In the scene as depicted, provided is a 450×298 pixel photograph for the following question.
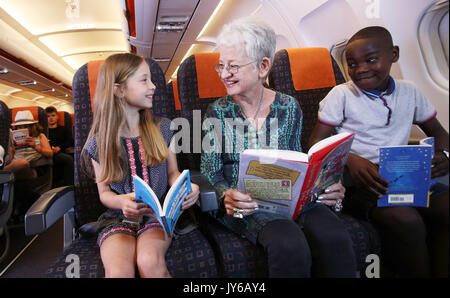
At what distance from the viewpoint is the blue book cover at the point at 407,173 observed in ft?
2.99

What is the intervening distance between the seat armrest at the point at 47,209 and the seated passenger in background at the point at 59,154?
7.57 ft

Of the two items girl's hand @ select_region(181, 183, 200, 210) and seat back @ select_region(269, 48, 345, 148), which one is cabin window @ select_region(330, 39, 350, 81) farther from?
girl's hand @ select_region(181, 183, 200, 210)

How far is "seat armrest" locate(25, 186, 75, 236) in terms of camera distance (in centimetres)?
91

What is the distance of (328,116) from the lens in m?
1.20

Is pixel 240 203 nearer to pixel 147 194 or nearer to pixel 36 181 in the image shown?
pixel 147 194

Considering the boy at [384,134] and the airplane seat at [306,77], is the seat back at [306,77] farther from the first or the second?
the boy at [384,134]

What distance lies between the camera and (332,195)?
1.05m

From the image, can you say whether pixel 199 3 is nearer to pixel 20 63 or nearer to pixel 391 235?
pixel 20 63

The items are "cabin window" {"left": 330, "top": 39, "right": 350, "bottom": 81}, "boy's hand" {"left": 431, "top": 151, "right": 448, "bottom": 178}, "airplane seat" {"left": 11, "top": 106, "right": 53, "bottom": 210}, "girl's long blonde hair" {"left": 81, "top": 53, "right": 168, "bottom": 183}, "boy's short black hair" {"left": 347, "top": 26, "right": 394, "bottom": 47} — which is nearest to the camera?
"boy's hand" {"left": 431, "top": 151, "right": 448, "bottom": 178}

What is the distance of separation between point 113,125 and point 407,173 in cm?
115

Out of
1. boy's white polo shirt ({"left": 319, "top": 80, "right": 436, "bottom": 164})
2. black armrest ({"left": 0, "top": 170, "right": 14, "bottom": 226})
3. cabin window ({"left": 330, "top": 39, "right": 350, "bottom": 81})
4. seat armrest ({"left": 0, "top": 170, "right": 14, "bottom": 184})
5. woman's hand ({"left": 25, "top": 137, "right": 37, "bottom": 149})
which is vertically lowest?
black armrest ({"left": 0, "top": 170, "right": 14, "bottom": 226})

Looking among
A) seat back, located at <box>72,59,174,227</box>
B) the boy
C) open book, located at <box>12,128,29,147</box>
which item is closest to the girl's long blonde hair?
seat back, located at <box>72,59,174,227</box>

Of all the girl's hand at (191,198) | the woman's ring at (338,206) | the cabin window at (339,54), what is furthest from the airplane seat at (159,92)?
the cabin window at (339,54)
